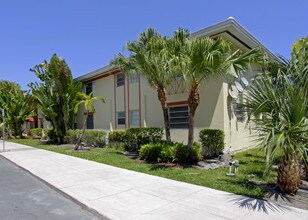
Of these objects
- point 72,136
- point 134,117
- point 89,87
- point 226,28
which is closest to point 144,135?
point 134,117

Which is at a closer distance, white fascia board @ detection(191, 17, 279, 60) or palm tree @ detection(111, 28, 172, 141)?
palm tree @ detection(111, 28, 172, 141)

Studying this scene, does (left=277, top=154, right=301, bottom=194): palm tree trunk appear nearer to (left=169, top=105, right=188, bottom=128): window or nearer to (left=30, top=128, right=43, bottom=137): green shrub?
(left=169, top=105, right=188, bottom=128): window

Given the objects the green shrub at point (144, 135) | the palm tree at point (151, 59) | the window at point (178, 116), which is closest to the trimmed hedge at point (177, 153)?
the palm tree at point (151, 59)

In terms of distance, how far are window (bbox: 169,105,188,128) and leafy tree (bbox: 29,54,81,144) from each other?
35.1ft

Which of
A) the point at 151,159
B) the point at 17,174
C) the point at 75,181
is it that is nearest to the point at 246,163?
the point at 151,159

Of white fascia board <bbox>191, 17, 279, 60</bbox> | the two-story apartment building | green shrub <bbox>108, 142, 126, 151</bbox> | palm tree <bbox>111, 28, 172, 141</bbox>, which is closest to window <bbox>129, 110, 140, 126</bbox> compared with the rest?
the two-story apartment building

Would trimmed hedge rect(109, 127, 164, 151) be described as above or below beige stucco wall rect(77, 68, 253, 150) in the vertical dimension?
below

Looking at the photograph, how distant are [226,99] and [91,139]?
419 inches

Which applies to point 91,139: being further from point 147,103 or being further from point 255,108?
point 255,108

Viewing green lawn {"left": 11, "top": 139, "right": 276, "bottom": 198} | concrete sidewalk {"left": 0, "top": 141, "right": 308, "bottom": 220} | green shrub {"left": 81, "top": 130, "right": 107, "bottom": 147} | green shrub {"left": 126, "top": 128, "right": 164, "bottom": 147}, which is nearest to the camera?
concrete sidewalk {"left": 0, "top": 141, "right": 308, "bottom": 220}

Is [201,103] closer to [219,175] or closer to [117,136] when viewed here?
[219,175]

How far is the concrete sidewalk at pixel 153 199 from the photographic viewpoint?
502cm

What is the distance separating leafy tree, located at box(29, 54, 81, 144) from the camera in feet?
69.7

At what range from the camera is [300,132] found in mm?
5254
